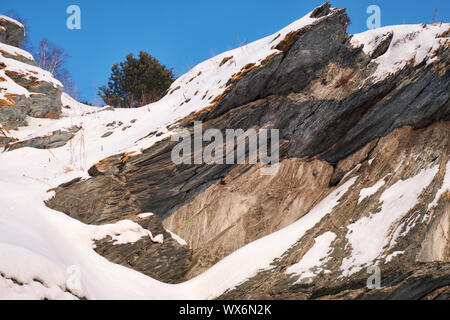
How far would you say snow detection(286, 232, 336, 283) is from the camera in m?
6.19

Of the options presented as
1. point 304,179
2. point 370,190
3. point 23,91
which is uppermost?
point 23,91

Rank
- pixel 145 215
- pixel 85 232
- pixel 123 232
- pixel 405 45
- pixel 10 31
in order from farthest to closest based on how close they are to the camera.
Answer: pixel 10 31 < pixel 405 45 < pixel 145 215 < pixel 123 232 < pixel 85 232

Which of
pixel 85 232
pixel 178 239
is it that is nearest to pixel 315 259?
pixel 178 239

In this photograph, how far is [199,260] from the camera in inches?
301

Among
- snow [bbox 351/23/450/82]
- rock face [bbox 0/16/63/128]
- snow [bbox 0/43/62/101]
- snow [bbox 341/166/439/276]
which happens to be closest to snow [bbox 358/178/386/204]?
snow [bbox 341/166/439/276]

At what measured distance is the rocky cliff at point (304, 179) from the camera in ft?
20.9

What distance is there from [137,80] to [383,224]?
1977cm

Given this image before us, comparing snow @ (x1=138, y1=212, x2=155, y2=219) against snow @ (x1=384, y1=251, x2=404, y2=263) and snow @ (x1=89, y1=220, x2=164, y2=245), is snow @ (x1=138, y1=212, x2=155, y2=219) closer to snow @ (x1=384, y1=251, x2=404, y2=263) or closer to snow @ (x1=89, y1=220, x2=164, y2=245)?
snow @ (x1=89, y1=220, x2=164, y2=245)

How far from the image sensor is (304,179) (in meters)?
8.41

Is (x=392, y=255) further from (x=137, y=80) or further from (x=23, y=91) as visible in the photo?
(x=137, y=80)

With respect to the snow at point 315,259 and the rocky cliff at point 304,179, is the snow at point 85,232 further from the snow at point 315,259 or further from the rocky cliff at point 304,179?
the snow at point 315,259

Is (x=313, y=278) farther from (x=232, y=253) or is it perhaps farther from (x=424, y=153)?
(x=424, y=153)

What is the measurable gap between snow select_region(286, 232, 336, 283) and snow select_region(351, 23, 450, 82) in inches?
157

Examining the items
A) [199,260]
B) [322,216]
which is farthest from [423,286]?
[199,260]
